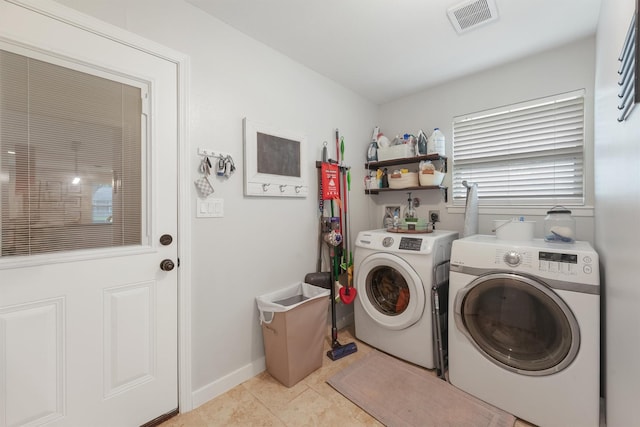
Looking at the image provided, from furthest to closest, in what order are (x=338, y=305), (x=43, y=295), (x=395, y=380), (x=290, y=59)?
(x=338, y=305) → (x=290, y=59) → (x=395, y=380) → (x=43, y=295)

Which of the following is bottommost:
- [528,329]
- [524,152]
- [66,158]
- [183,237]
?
[528,329]

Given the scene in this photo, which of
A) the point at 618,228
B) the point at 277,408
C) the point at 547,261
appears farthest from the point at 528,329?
the point at 277,408

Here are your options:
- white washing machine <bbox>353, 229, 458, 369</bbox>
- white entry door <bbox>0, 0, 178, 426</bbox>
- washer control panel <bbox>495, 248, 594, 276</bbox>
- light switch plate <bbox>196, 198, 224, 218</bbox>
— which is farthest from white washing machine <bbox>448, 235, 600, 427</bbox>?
white entry door <bbox>0, 0, 178, 426</bbox>

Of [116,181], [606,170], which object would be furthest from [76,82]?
[606,170]

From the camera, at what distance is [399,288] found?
2100 mm

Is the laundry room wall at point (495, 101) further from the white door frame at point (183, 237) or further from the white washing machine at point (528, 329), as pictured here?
the white door frame at point (183, 237)

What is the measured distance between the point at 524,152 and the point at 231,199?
7.70 feet

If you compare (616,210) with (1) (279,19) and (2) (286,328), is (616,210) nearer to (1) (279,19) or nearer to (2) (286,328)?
(2) (286,328)

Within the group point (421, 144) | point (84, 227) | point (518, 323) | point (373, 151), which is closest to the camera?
point (84, 227)

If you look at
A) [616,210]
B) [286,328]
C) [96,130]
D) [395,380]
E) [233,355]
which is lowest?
[395,380]

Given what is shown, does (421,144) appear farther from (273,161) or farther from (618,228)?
(618,228)

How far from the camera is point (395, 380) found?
70.4 inches

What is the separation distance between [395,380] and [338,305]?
2.78 feet

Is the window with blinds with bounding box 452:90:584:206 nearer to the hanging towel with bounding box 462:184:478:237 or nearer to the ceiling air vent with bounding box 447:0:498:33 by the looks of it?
the hanging towel with bounding box 462:184:478:237
